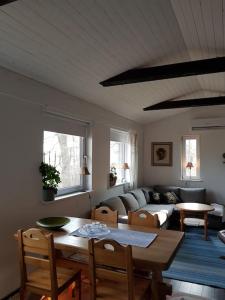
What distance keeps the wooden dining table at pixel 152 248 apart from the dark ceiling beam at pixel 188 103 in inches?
127

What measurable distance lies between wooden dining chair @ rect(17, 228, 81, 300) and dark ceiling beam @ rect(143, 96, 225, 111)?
3.87 m

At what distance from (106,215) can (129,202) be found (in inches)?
69.8

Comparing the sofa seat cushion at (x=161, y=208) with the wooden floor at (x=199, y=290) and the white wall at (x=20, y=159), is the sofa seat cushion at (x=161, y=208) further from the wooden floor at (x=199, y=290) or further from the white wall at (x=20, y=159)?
the white wall at (x=20, y=159)

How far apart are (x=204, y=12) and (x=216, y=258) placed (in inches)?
125

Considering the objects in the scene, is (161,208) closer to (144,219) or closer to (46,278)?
(144,219)

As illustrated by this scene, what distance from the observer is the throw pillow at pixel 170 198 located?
5636 mm

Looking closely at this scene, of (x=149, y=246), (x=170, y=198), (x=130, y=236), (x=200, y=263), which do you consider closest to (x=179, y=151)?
(x=170, y=198)

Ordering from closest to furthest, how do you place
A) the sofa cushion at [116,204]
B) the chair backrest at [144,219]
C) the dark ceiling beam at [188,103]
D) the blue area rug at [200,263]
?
1. the chair backrest at [144,219]
2. the blue area rug at [200,263]
3. the sofa cushion at [116,204]
4. the dark ceiling beam at [188,103]

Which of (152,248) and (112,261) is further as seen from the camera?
(152,248)

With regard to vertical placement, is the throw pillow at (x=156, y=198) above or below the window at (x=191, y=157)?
below

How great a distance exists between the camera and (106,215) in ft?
9.37

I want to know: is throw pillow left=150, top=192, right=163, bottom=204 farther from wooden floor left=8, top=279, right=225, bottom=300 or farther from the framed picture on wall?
wooden floor left=8, top=279, right=225, bottom=300

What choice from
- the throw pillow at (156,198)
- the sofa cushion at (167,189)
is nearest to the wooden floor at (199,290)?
the throw pillow at (156,198)

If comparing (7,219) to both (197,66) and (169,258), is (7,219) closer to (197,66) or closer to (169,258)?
(169,258)
